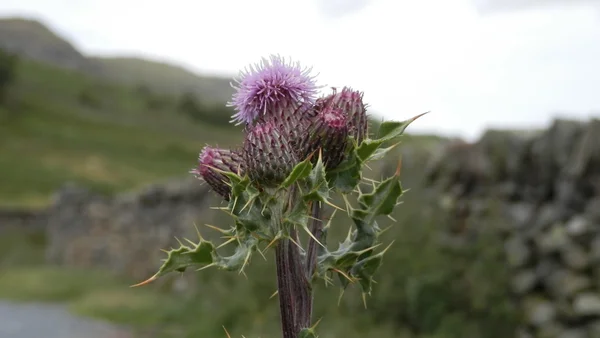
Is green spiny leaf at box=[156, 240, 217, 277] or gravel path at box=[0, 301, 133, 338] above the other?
green spiny leaf at box=[156, 240, 217, 277]

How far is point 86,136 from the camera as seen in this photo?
2734 inches

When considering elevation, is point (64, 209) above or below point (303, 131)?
below

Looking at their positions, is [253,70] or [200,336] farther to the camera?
[200,336]

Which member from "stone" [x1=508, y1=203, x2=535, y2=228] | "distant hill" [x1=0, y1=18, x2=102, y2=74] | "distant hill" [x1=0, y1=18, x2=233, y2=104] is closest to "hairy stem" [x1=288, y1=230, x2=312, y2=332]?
"stone" [x1=508, y1=203, x2=535, y2=228]

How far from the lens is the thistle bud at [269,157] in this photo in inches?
76.8

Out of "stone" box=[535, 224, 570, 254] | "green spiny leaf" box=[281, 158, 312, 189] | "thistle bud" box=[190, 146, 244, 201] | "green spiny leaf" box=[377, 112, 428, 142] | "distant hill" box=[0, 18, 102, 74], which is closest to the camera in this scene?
"green spiny leaf" box=[281, 158, 312, 189]

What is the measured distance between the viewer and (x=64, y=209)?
22.7 meters

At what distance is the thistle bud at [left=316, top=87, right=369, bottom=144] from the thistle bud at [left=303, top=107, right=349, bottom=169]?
9 centimetres

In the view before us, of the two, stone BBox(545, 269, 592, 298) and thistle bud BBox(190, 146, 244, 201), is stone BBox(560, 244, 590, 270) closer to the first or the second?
stone BBox(545, 269, 592, 298)

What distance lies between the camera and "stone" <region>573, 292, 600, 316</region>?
7395mm

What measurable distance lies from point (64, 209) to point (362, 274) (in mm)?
21832

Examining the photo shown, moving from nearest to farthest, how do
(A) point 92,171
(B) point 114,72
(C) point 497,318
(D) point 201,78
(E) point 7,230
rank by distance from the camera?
1. (C) point 497,318
2. (E) point 7,230
3. (A) point 92,171
4. (B) point 114,72
5. (D) point 201,78

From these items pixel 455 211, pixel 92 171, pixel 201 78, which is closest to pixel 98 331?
pixel 455 211

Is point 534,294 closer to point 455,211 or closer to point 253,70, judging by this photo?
point 455,211
